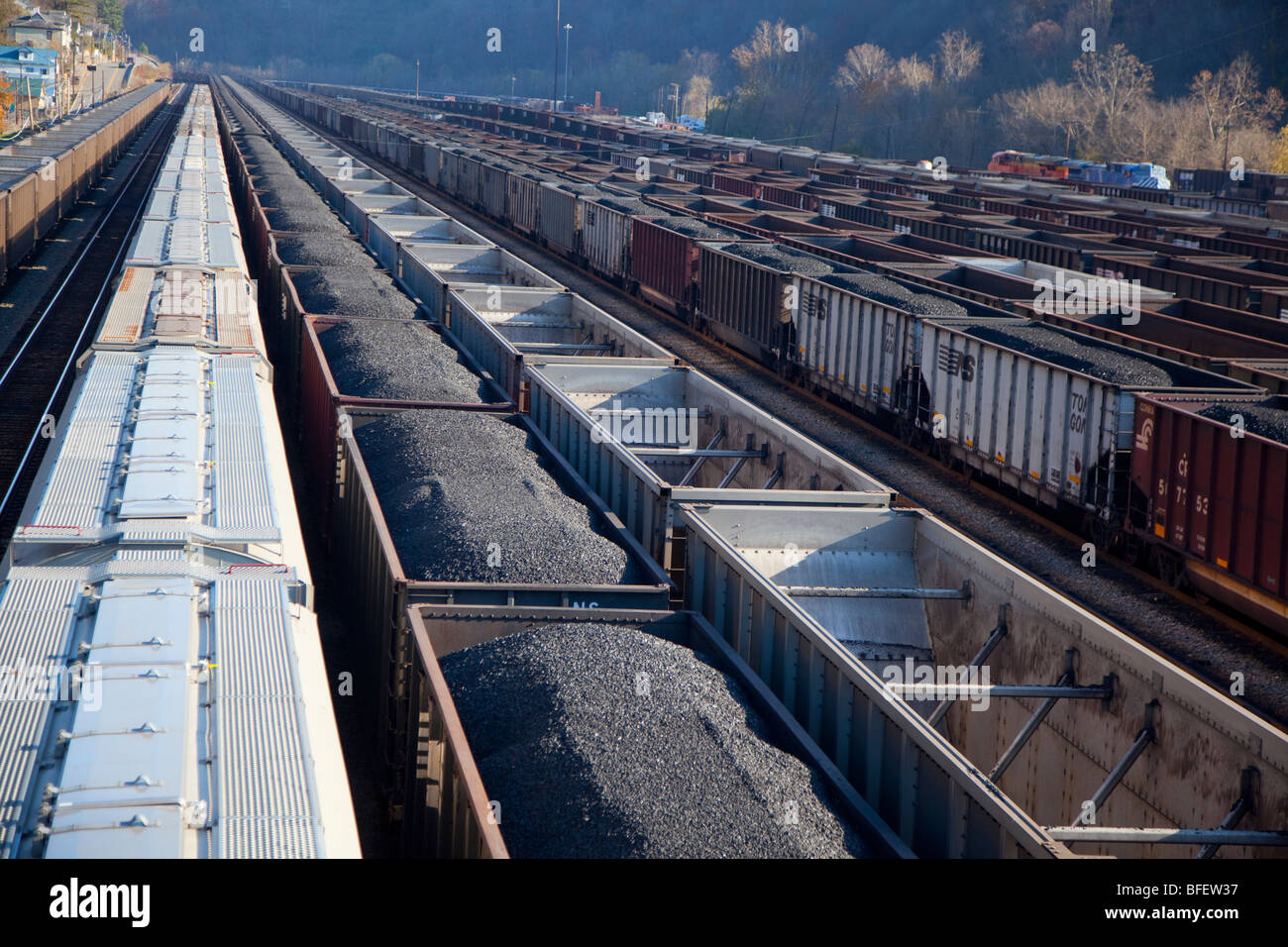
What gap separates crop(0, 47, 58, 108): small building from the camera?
75.9 m

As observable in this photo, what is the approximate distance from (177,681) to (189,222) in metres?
23.1

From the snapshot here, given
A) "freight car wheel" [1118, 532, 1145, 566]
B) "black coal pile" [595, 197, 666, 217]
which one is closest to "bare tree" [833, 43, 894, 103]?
"black coal pile" [595, 197, 666, 217]

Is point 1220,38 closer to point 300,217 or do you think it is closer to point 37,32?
point 37,32

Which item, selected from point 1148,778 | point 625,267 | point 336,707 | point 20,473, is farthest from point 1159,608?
point 625,267

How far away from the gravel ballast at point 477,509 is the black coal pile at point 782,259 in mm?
16001

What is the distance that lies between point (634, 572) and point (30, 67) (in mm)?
79080

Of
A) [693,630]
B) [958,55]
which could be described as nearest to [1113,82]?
[958,55]

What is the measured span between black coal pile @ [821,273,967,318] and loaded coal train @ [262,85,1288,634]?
2.2 inches

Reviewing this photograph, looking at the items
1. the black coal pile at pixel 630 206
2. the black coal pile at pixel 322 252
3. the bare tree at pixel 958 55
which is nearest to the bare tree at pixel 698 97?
the bare tree at pixel 958 55

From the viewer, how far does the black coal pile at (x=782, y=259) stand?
3048 cm

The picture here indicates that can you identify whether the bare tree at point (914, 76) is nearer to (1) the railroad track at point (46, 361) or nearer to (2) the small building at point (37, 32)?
(2) the small building at point (37, 32)

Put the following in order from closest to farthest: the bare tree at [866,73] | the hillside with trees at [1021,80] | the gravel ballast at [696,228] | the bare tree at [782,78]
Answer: the gravel ballast at [696,228] → the hillside with trees at [1021,80] → the bare tree at [866,73] → the bare tree at [782,78]

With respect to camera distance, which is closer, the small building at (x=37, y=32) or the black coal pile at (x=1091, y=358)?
the black coal pile at (x=1091, y=358)

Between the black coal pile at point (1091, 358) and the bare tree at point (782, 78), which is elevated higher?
the bare tree at point (782, 78)
